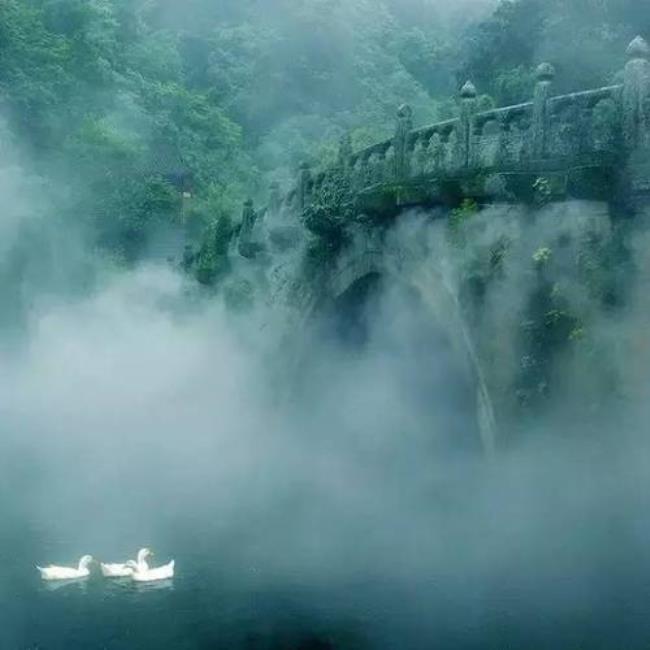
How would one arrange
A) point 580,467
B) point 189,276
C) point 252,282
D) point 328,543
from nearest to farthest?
1. point 580,467
2. point 328,543
3. point 252,282
4. point 189,276

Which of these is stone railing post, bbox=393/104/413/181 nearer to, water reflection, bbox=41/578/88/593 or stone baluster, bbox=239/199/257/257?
water reflection, bbox=41/578/88/593

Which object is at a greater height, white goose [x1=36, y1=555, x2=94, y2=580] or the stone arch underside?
the stone arch underside

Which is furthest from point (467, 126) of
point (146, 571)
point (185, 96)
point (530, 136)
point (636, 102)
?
point (185, 96)

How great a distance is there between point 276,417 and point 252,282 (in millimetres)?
4106

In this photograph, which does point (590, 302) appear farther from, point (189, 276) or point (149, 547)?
point (189, 276)

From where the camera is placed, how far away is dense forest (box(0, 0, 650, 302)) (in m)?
46.3

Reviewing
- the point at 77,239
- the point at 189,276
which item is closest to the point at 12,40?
the point at 77,239

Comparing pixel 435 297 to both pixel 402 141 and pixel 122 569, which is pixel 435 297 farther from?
pixel 122 569

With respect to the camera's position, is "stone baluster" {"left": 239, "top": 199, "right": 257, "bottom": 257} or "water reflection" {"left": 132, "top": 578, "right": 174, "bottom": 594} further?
"stone baluster" {"left": 239, "top": 199, "right": 257, "bottom": 257}

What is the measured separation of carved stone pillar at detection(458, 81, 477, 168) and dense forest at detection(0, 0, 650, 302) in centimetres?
1903

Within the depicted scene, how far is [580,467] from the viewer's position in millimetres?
15758

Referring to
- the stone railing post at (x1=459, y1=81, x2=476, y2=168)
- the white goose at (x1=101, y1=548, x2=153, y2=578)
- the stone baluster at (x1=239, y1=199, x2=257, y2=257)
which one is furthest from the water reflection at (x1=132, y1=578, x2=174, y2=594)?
the stone baluster at (x1=239, y1=199, x2=257, y2=257)

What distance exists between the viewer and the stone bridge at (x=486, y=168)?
48.4 feet

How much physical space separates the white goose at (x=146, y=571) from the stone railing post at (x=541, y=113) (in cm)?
766
